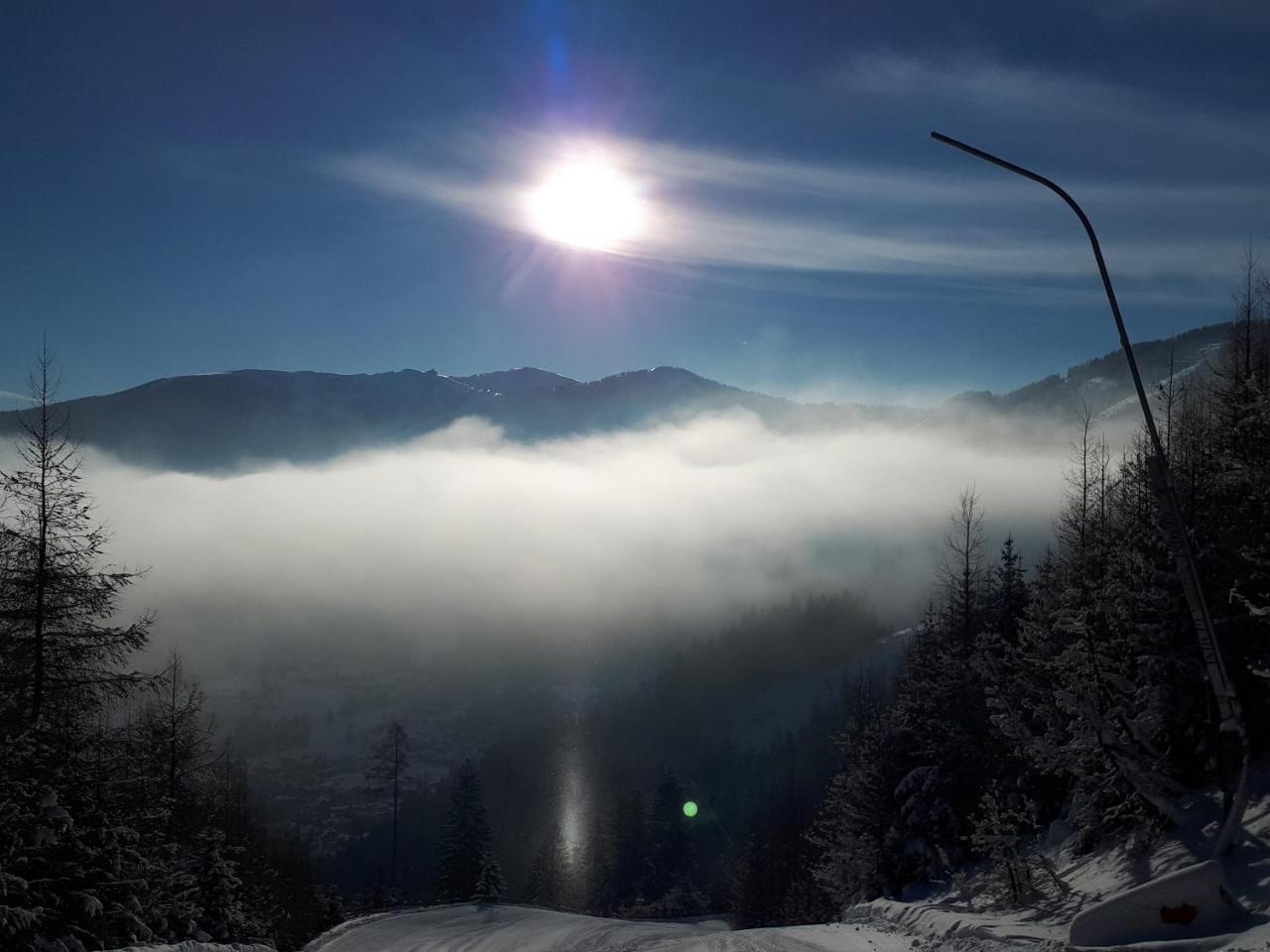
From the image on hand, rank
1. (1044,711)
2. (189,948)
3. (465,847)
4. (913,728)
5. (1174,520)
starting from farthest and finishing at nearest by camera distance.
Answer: (465,847)
(913,728)
(1044,711)
(189,948)
(1174,520)

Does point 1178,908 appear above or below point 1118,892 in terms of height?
above

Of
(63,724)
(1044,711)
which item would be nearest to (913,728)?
(1044,711)

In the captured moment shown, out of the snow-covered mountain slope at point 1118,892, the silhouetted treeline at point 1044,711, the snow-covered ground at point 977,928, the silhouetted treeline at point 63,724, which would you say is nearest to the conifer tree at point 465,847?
the silhouetted treeline at point 1044,711

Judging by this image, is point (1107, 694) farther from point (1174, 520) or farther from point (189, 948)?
point (189, 948)

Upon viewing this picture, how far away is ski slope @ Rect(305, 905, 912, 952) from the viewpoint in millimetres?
16656

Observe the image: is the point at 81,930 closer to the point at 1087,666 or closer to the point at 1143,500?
the point at 1087,666

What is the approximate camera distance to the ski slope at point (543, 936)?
16656 mm

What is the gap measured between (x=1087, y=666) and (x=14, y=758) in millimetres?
20261

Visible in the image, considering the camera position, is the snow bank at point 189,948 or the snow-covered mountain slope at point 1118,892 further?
the snow bank at point 189,948

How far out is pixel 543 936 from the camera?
25469 mm

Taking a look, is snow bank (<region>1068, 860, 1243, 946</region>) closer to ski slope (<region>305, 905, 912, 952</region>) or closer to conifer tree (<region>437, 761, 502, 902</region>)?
ski slope (<region>305, 905, 912, 952</region>)

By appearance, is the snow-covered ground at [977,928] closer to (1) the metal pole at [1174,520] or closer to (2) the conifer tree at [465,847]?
(1) the metal pole at [1174,520]

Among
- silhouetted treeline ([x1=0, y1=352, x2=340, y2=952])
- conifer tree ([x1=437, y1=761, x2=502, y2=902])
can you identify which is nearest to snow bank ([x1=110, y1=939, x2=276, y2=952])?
silhouetted treeline ([x1=0, y1=352, x2=340, y2=952])

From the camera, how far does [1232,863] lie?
11320 millimetres
